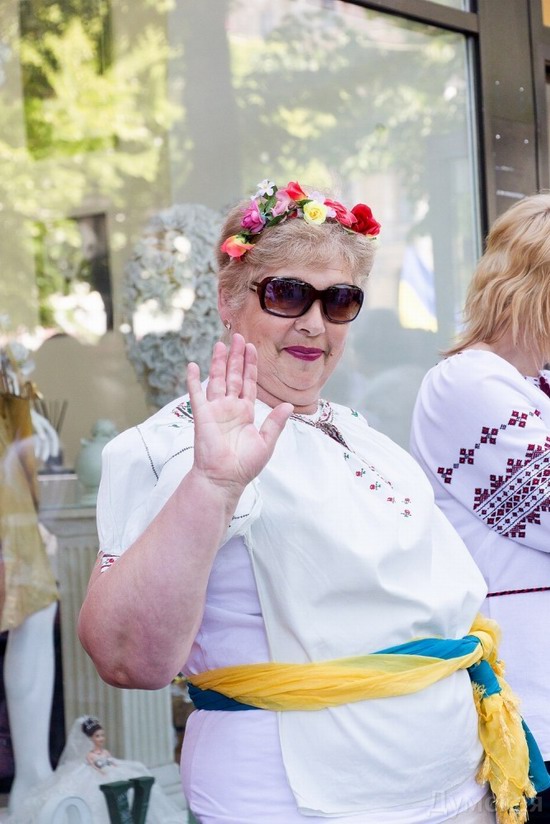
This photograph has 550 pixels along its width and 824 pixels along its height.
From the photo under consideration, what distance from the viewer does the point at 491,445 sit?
1.97 metres

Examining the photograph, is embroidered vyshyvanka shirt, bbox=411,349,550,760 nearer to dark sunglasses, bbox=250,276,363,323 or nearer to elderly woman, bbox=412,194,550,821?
elderly woman, bbox=412,194,550,821

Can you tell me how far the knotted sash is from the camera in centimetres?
141

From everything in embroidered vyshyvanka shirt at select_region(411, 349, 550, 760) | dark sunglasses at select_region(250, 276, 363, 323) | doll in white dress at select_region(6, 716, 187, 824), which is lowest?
doll in white dress at select_region(6, 716, 187, 824)

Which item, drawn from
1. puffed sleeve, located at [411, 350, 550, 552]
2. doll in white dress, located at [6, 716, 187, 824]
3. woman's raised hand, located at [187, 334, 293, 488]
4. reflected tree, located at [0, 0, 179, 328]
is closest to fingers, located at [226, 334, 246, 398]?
woman's raised hand, located at [187, 334, 293, 488]

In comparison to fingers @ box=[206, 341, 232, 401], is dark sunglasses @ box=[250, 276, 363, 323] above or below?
above

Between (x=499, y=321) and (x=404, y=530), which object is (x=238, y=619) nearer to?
(x=404, y=530)

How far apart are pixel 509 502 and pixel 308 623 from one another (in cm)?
68

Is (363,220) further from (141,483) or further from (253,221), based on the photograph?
(141,483)

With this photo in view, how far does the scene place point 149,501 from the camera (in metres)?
1.34

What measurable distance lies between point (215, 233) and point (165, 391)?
1.66ft

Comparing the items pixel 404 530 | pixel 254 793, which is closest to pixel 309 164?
pixel 404 530

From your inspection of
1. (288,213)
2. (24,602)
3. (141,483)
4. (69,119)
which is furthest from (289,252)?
(69,119)

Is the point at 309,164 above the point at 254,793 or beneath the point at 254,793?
above

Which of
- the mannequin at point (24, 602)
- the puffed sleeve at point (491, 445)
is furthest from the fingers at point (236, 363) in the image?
the mannequin at point (24, 602)
